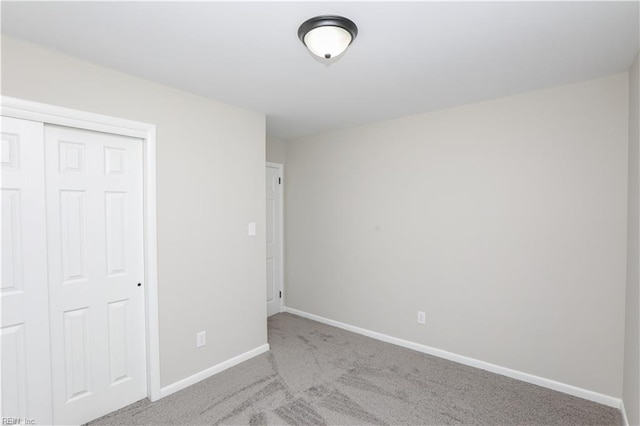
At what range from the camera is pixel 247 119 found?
10.3 feet

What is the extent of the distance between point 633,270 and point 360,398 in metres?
2.05

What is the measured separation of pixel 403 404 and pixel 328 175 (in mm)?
2556

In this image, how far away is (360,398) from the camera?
8.21ft

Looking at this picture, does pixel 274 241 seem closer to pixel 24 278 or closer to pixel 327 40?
pixel 24 278

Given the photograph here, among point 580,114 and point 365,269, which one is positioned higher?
point 580,114

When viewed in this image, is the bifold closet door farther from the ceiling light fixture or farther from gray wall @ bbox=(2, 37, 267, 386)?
the ceiling light fixture

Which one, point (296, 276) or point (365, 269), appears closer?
point (365, 269)

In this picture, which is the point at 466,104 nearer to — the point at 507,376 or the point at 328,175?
the point at 328,175

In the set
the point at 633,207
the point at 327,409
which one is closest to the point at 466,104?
the point at 633,207

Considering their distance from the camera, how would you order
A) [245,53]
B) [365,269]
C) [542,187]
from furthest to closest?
[365,269], [542,187], [245,53]

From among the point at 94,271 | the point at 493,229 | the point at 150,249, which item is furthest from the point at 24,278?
the point at 493,229

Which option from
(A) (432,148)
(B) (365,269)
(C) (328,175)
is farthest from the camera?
(C) (328,175)

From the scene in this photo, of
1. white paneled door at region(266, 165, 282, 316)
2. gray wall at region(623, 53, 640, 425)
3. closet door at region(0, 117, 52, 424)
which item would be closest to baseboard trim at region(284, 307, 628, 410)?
gray wall at region(623, 53, 640, 425)

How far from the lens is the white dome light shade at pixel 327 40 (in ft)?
5.39
